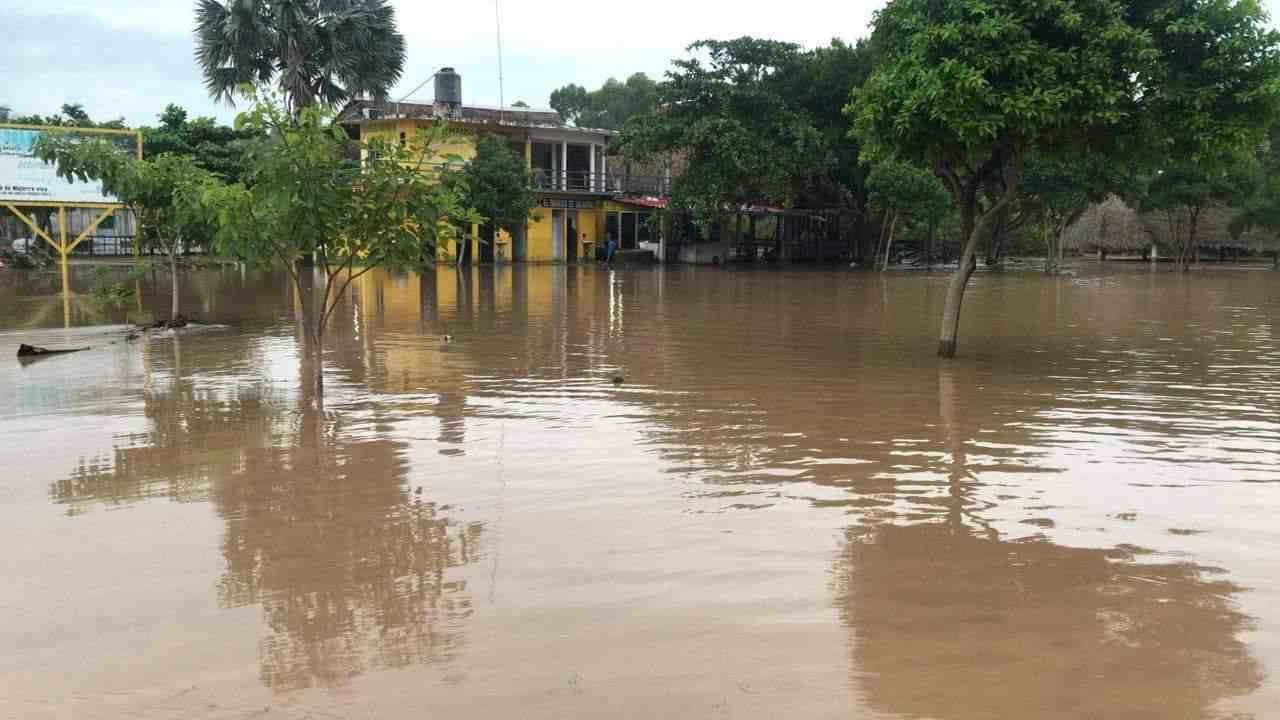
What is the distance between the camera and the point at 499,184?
129ft

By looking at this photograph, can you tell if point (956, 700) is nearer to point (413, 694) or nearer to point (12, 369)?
point (413, 694)

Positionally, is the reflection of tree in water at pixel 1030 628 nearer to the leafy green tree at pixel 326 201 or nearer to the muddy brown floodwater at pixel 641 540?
the muddy brown floodwater at pixel 641 540

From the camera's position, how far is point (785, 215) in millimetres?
50375

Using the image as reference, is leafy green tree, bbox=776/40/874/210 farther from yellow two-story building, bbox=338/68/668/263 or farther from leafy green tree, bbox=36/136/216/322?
leafy green tree, bbox=36/136/216/322

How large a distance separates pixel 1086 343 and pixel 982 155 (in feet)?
14.1

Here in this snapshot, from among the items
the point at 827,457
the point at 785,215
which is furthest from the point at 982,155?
the point at 785,215

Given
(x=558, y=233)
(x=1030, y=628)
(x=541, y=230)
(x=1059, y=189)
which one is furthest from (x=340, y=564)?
(x=558, y=233)

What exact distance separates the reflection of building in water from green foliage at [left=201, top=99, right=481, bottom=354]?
18.8ft

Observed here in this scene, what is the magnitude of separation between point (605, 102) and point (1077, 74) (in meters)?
65.4

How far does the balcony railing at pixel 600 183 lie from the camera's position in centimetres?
4675

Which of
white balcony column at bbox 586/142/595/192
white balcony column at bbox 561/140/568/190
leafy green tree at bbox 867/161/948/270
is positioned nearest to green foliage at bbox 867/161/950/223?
leafy green tree at bbox 867/161/948/270

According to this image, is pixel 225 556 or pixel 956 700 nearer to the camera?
pixel 956 700

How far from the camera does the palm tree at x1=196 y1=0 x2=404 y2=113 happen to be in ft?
97.6

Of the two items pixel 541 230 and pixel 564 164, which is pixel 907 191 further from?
pixel 541 230
